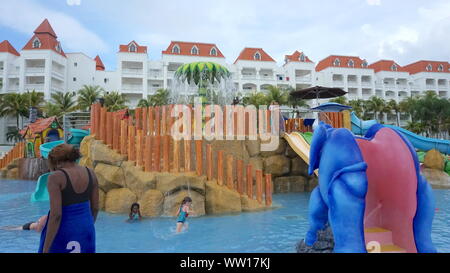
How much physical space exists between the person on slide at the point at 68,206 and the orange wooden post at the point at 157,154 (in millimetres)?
4595

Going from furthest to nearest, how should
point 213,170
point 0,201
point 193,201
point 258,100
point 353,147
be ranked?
point 258,100 < point 0,201 < point 213,170 < point 193,201 < point 353,147

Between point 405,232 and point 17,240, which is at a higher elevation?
point 405,232

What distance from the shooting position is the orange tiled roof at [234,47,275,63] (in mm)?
39969

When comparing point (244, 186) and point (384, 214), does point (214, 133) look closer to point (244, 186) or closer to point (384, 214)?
point (244, 186)

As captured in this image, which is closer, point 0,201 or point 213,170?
point 213,170

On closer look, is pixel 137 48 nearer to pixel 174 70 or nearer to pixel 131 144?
pixel 174 70

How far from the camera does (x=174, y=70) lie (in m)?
38.2

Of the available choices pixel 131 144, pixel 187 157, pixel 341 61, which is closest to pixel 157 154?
pixel 187 157

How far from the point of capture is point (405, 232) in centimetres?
347

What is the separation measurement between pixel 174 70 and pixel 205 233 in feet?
115

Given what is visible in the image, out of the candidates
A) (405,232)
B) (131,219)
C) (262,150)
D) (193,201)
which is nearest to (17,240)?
(131,219)

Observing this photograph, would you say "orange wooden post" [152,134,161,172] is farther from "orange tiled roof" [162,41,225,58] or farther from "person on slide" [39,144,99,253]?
"orange tiled roof" [162,41,225,58]

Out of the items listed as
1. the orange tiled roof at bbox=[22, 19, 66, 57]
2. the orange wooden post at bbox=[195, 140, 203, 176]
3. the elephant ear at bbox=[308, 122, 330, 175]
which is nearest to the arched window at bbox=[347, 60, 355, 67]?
the orange tiled roof at bbox=[22, 19, 66, 57]

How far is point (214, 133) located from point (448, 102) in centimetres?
3594
